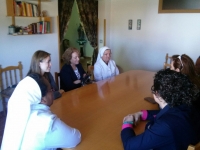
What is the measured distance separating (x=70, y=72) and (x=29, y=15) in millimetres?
1349

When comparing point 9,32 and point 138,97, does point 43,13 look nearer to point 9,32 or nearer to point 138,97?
point 9,32

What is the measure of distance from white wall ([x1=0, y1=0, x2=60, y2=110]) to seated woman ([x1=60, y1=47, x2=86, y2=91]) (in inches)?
43.7

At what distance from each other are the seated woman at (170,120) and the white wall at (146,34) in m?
3.08

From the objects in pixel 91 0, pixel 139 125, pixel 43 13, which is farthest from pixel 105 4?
pixel 139 125

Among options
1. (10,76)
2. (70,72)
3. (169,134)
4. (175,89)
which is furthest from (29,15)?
(169,134)

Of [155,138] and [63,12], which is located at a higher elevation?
[63,12]

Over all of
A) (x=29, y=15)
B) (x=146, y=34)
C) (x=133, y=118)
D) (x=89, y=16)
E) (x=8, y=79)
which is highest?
(x=89, y=16)

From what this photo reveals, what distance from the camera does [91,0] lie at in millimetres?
4641

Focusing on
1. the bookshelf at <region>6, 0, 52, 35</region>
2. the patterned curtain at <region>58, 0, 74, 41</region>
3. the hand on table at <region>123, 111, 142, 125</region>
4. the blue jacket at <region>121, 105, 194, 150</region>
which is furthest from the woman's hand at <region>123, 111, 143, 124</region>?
the patterned curtain at <region>58, 0, 74, 41</region>

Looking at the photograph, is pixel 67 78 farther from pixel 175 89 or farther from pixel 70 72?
pixel 175 89

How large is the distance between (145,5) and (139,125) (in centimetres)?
343

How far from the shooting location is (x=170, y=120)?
40.3 inches

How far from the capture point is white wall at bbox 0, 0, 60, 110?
3092mm

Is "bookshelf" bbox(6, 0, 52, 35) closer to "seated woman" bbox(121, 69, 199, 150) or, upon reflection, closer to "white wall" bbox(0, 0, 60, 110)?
"white wall" bbox(0, 0, 60, 110)
